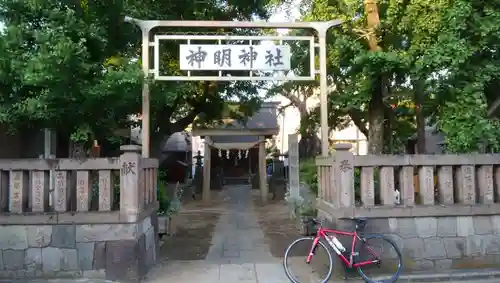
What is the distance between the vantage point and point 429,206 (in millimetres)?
7129

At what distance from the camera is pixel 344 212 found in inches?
273

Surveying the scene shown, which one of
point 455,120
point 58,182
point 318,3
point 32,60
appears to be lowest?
point 58,182

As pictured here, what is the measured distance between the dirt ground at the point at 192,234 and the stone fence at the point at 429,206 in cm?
336

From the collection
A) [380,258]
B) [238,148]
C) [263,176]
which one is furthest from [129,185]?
[238,148]

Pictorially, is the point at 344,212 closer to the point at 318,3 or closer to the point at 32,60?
the point at 32,60

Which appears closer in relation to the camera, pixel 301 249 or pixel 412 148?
pixel 301 249

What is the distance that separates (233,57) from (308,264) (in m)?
3.84

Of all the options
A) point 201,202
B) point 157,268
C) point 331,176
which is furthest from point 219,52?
point 201,202

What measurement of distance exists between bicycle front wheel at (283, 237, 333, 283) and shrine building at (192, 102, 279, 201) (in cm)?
1085

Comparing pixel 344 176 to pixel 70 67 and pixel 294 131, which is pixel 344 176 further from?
pixel 294 131

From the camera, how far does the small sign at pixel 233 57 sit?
317 inches

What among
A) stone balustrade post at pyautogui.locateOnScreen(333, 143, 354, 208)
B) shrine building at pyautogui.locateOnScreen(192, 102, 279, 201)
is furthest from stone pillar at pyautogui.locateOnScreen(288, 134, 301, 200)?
stone balustrade post at pyautogui.locateOnScreen(333, 143, 354, 208)

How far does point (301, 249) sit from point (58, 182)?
407 cm

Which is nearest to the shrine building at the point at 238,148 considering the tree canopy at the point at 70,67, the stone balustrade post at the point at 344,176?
the tree canopy at the point at 70,67
